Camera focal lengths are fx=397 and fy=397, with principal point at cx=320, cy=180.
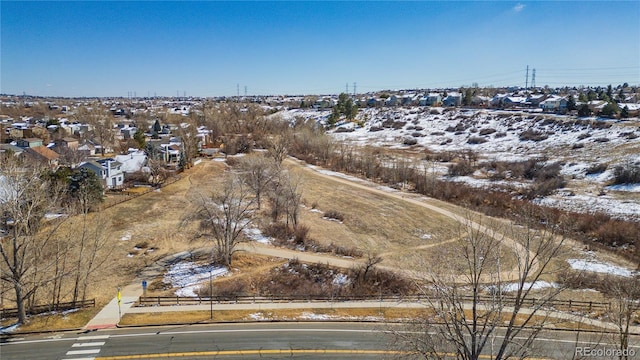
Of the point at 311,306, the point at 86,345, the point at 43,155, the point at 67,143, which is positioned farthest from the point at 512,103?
the point at 86,345

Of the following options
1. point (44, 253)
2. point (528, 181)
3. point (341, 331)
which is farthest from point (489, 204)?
point (44, 253)

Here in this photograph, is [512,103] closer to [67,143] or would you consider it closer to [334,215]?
[334,215]

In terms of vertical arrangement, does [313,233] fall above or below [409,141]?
below

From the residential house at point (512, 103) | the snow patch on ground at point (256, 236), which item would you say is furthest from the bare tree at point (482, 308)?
the residential house at point (512, 103)

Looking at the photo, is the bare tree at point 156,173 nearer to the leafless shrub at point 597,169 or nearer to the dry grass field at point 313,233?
the dry grass field at point 313,233

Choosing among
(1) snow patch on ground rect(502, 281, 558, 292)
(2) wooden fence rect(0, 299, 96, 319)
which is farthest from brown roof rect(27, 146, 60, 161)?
(1) snow patch on ground rect(502, 281, 558, 292)

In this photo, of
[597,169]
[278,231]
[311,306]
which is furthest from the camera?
[597,169]

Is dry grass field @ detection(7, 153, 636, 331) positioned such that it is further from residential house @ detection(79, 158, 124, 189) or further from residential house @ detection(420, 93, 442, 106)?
residential house @ detection(420, 93, 442, 106)
